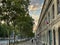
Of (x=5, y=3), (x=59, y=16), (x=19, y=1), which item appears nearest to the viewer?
(x=59, y=16)

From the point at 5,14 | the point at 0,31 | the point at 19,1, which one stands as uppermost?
the point at 19,1

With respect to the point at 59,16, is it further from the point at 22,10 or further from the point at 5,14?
the point at 5,14

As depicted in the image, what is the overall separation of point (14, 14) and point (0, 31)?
1454 inches

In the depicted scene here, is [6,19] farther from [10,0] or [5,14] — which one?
[10,0]

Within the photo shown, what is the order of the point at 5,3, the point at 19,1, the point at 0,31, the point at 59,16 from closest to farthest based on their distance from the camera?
the point at 59,16 → the point at 5,3 → the point at 19,1 → the point at 0,31

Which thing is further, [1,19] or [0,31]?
[0,31]

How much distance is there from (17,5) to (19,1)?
68 cm

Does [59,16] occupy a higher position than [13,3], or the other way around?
[13,3]

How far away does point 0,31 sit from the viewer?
51812 mm

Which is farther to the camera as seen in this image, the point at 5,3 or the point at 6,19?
the point at 6,19

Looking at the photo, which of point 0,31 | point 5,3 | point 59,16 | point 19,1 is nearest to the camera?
point 59,16

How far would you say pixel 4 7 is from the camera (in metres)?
14.5

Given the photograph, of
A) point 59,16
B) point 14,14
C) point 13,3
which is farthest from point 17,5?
point 59,16

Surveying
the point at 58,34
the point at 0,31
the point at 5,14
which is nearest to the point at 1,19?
the point at 5,14
